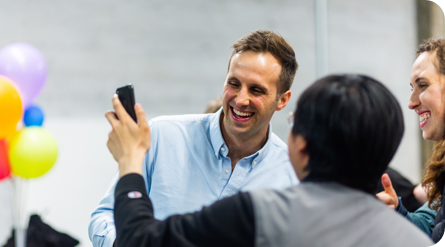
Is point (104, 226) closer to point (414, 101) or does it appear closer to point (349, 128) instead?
point (349, 128)

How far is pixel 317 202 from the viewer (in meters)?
0.73

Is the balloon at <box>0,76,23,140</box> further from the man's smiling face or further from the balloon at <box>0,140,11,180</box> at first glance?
the man's smiling face

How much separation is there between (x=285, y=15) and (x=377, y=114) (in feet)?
10.4

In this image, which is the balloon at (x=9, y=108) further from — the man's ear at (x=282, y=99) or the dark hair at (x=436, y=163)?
the dark hair at (x=436, y=163)

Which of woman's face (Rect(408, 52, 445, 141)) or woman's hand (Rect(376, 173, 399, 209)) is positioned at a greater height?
woman's face (Rect(408, 52, 445, 141))

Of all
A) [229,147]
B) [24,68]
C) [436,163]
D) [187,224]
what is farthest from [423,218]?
[24,68]

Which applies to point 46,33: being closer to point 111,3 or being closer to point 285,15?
point 111,3

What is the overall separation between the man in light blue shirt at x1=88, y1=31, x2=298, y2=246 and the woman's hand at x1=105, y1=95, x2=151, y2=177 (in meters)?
0.53

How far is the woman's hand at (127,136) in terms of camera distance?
0.89m

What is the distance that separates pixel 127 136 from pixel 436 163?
1290 millimetres

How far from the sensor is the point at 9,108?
1.11 meters

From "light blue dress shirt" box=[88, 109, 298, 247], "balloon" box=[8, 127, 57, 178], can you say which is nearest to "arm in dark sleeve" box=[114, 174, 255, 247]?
"balloon" box=[8, 127, 57, 178]

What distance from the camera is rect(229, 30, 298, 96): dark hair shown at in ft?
5.20

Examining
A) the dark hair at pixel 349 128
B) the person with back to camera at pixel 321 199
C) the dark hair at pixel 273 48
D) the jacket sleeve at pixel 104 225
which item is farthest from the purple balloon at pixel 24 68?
the dark hair at pixel 349 128
